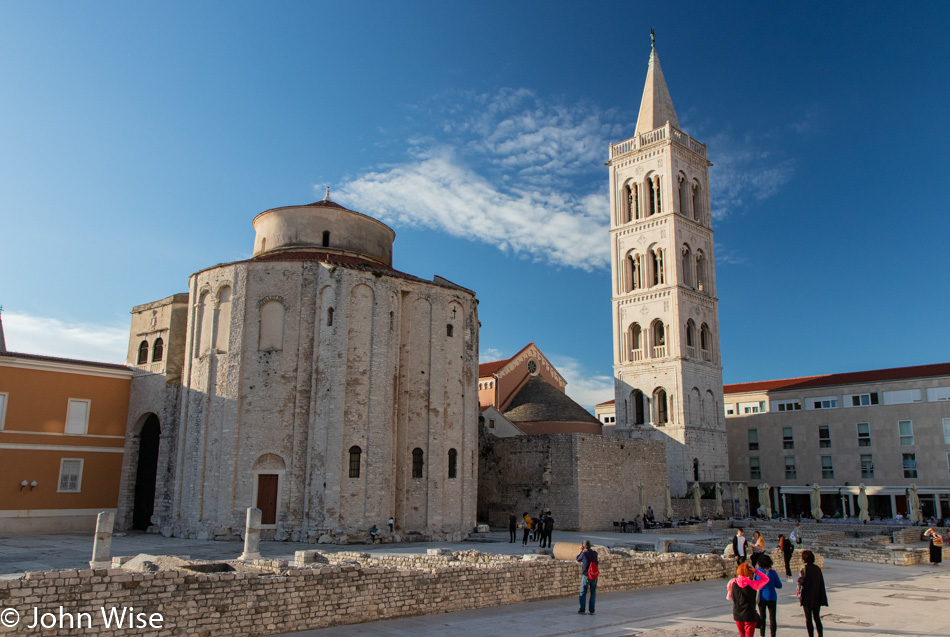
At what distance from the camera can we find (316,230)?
32.4 metres

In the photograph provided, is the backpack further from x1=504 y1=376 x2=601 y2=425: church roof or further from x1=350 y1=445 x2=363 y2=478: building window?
x1=504 y1=376 x2=601 y2=425: church roof

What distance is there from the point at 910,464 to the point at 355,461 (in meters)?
38.5

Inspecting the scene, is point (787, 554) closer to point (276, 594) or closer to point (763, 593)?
point (763, 593)

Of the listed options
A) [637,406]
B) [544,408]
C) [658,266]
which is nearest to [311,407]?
[544,408]

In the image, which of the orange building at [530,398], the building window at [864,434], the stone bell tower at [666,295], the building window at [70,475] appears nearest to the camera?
the building window at [70,475]

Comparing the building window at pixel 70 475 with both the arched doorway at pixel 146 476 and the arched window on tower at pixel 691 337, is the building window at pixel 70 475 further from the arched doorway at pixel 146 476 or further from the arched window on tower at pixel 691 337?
the arched window on tower at pixel 691 337

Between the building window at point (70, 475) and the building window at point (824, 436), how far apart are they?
1829 inches

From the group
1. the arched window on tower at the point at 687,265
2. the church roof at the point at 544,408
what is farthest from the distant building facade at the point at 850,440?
the church roof at the point at 544,408

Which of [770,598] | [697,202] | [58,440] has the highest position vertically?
[697,202]

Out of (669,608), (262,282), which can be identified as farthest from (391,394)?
(669,608)

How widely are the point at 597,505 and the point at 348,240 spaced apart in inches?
680

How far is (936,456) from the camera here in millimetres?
44906

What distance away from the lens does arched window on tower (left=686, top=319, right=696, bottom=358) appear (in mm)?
49906

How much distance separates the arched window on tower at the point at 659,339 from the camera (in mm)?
50031
